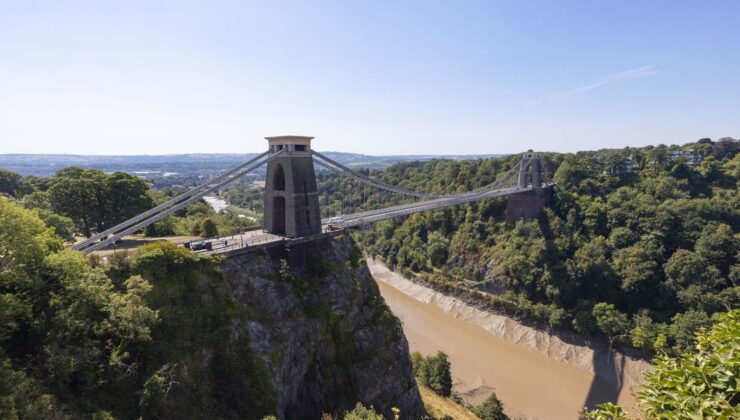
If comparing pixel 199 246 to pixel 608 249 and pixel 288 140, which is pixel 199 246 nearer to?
pixel 288 140

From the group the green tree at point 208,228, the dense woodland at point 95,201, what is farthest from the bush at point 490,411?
the green tree at point 208,228

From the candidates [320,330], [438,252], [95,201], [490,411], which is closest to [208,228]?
[95,201]

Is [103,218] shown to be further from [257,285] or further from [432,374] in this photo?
[432,374]

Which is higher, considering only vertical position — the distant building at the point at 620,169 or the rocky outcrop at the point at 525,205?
the distant building at the point at 620,169

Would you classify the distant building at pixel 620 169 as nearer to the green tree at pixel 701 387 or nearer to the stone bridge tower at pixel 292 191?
the stone bridge tower at pixel 292 191

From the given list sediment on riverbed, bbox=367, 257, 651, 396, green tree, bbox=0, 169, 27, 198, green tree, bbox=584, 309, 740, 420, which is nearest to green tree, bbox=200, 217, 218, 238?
green tree, bbox=584, 309, 740, 420

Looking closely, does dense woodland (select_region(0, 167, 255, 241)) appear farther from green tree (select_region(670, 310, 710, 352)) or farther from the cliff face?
green tree (select_region(670, 310, 710, 352))
